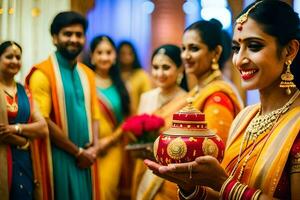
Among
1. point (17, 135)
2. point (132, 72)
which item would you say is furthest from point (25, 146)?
point (132, 72)

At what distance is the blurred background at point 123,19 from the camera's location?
2.15m

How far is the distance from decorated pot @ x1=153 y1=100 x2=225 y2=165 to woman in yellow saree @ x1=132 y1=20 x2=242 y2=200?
86cm

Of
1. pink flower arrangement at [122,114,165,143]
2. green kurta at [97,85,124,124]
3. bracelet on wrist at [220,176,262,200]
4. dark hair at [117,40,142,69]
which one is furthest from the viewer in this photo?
dark hair at [117,40,142,69]

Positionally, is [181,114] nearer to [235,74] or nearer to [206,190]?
[206,190]

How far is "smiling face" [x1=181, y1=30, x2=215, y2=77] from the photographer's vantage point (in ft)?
8.53

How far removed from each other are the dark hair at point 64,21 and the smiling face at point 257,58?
1.25 meters

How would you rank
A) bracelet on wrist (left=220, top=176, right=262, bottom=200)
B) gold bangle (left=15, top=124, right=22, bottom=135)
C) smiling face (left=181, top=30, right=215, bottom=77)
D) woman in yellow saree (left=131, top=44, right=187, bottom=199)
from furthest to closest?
woman in yellow saree (left=131, top=44, right=187, bottom=199)
smiling face (left=181, top=30, right=215, bottom=77)
gold bangle (left=15, top=124, right=22, bottom=135)
bracelet on wrist (left=220, top=176, right=262, bottom=200)

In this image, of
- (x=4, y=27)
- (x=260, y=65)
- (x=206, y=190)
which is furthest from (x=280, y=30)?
(x=4, y=27)

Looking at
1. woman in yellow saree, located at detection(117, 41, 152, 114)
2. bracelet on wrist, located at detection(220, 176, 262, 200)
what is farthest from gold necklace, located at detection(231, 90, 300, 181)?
woman in yellow saree, located at detection(117, 41, 152, 114)

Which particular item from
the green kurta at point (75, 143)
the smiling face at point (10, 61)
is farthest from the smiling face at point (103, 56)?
the smiling face at point (10, 61)

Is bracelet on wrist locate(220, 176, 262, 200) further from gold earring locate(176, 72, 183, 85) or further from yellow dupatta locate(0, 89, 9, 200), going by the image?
gold earring locate(176, 72, 183, 85)

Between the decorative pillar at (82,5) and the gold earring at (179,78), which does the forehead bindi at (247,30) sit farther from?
the gold earring at (179,78)

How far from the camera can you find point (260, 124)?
1.68m

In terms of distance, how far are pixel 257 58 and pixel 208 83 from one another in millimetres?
1046
